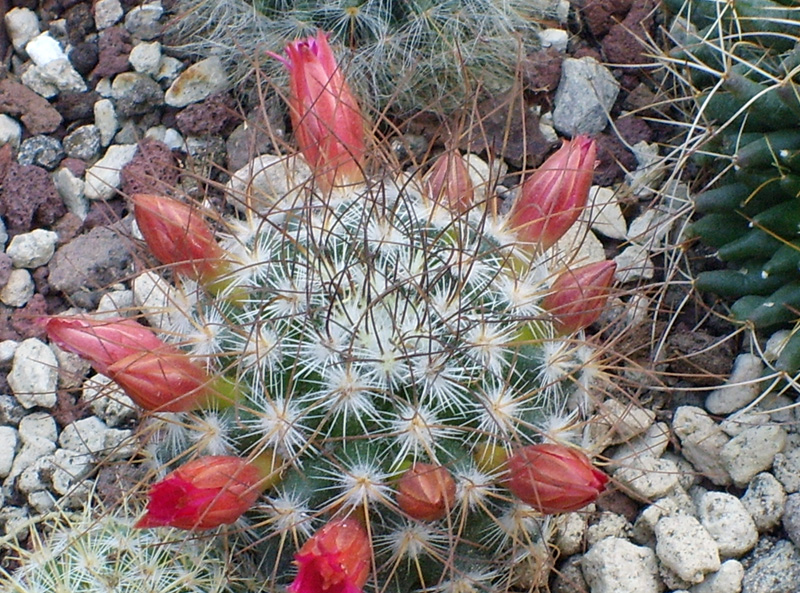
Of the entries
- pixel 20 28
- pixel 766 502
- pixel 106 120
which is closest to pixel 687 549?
pixel 766 502

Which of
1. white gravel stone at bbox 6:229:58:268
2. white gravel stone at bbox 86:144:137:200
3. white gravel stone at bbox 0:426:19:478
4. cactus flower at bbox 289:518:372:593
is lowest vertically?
white gravel stone at bbox 0:426:19:478

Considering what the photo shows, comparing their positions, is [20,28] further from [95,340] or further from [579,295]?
[579,295]

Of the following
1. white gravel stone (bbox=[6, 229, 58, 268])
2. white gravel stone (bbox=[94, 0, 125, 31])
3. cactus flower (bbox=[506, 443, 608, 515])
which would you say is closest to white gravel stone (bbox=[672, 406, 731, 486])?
cactus flower (bbox=[506, 443, 608, 515])

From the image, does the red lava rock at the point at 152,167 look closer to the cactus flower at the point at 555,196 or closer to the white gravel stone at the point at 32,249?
the white gravel stone at the point at 32,249

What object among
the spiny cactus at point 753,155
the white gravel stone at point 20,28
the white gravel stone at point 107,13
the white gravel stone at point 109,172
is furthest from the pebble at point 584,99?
the white gravel stone at point 20,28

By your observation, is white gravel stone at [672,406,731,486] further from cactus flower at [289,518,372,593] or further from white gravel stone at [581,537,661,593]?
cactus flower at [289,518,372,593]
